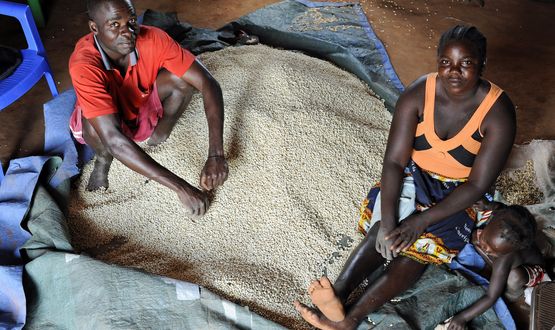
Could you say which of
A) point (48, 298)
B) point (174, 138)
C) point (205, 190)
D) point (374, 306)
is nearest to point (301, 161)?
point (205, 190)

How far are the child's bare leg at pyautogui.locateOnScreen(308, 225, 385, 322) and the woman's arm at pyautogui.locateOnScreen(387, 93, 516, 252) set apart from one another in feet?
0.35

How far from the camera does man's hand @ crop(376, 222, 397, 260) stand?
5.38ft

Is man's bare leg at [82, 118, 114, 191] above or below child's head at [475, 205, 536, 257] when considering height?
below

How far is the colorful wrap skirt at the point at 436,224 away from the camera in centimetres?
168

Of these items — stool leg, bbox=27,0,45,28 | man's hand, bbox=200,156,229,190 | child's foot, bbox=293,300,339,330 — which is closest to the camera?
child's foot, bbox=293,300,339,330

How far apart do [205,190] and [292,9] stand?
1.75m

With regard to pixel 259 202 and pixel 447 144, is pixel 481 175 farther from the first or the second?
pixel 259 202

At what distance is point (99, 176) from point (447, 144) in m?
1.29

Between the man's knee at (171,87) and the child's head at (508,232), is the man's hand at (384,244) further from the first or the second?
the man's knee at (171,87)

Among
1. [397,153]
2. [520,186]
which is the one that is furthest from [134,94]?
[520,186]

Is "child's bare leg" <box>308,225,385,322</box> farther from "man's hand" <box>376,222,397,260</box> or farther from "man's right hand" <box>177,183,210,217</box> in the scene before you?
"man's right hand" <box>177,183,210,217</box>

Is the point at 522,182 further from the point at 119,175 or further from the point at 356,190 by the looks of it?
the point at 119,175

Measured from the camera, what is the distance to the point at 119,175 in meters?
2.12

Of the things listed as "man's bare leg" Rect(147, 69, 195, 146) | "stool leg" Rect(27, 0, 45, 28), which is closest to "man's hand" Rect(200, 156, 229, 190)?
"man's bare leg" Rect(147, 69, 195, 146)
